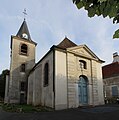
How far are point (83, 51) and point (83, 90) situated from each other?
397 centimetres

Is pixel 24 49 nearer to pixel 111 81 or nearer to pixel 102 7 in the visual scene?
pixel 111 81

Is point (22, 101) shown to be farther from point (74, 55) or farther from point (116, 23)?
point (116, 23)

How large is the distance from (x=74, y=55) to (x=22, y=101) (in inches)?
473

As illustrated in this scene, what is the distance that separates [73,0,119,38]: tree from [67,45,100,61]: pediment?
13.6m

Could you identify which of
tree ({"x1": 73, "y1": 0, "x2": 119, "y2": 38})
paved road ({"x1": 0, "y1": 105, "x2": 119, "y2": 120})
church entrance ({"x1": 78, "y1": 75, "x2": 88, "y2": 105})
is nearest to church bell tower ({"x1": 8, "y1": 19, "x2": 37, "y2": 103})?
church entrance ({"x1": 78, "y1": 75, "x2": 88, "y2": 105})

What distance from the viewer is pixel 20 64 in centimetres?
2452

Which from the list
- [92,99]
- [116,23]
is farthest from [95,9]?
[92,99]

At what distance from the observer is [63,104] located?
13391 mm

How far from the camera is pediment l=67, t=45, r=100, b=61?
15842mm

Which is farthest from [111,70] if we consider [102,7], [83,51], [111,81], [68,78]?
[102,7]

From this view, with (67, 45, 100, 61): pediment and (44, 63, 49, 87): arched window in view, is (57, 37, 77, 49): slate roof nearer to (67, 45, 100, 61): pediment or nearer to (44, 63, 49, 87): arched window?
(67, 45, 100, 61): pediment

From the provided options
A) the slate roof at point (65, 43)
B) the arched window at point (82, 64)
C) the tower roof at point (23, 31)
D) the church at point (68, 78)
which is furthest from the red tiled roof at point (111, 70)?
the tower roof at point (23, 31)

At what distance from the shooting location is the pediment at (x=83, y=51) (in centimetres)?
1584

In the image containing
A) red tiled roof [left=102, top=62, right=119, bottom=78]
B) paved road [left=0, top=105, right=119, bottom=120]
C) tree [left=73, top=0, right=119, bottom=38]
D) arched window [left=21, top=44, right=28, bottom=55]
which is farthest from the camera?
arched window [left=21, top=44, right=28, bottom=55]
